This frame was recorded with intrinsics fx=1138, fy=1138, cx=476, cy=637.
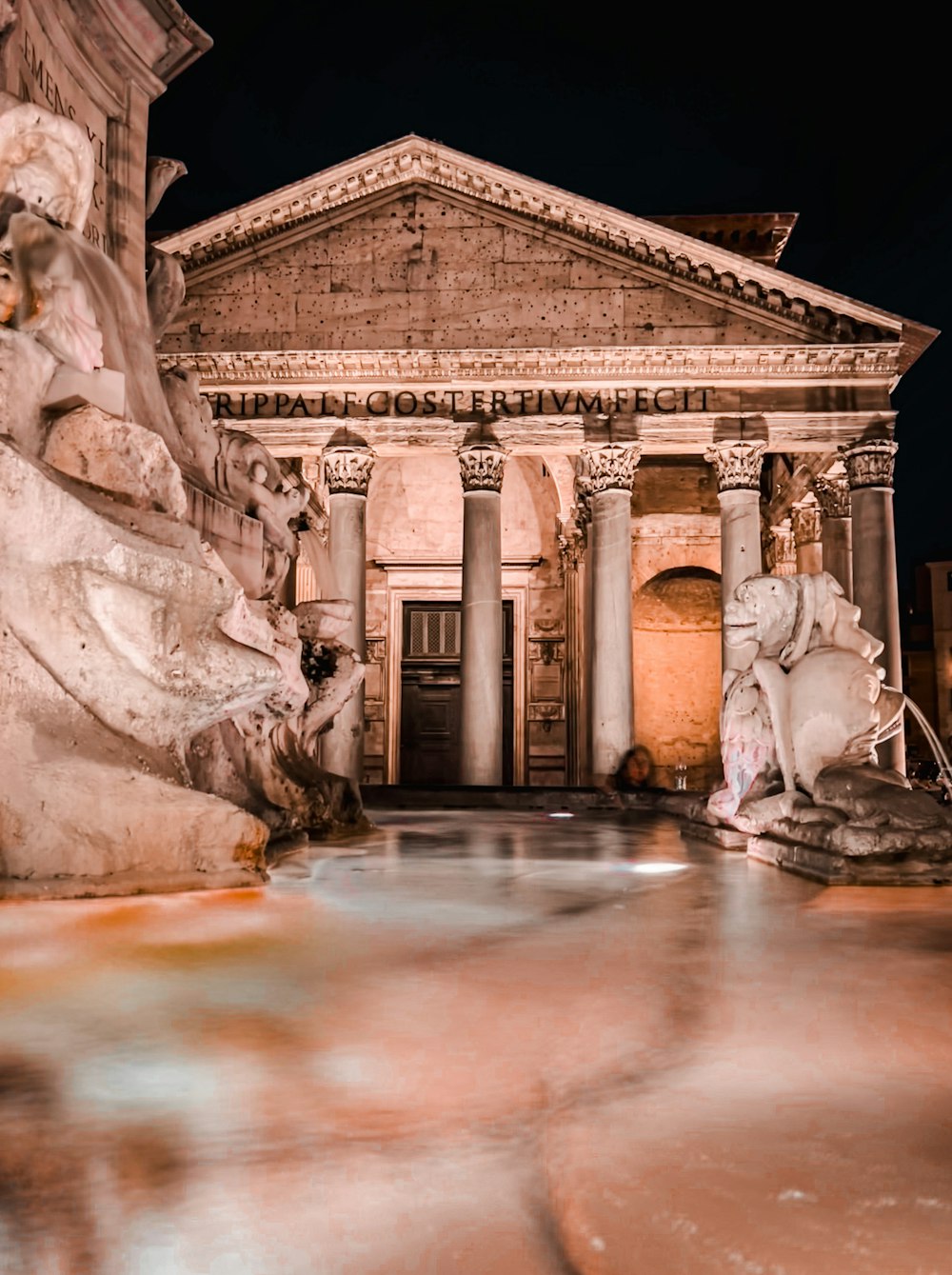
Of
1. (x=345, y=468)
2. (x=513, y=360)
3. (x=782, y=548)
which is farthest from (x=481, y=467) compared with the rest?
(x=782, y=548)

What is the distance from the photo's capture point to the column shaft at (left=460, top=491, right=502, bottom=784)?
1691cm

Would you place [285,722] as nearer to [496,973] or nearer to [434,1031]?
[496,973]

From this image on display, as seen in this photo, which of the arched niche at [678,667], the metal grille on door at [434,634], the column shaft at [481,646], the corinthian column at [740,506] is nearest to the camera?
the column shaft at [481,646]

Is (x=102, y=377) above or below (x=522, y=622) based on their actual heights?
below

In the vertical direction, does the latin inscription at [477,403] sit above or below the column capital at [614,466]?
above

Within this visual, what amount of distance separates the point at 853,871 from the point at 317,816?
10.7 ft

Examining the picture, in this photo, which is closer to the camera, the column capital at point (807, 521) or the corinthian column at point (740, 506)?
the corinthian column at point (740, 506)

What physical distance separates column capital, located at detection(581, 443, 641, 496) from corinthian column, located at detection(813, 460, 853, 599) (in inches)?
149

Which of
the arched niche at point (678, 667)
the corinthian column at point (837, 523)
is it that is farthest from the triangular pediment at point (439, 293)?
the arched niche at point (678, 667)

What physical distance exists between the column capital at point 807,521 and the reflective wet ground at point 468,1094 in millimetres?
18376

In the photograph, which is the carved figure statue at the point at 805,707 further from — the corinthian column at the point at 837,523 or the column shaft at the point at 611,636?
the corinthian column at the point at 837,523

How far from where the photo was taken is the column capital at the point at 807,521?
21188 millimetres

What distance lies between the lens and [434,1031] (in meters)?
2.30

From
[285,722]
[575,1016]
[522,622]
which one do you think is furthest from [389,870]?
[522,622]
